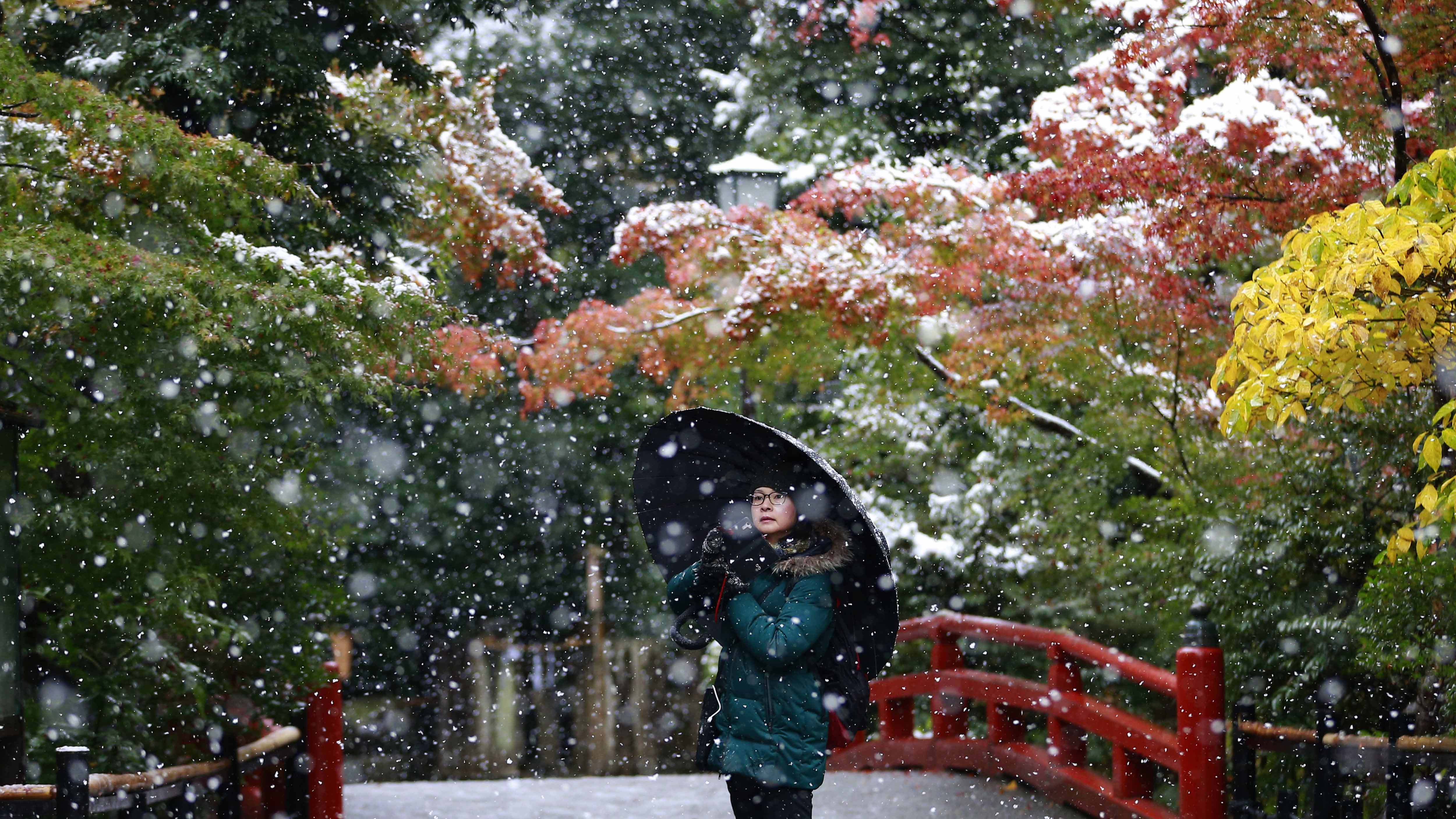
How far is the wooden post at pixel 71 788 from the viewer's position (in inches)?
175

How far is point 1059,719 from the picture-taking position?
782cm

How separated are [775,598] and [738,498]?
46 centimetres

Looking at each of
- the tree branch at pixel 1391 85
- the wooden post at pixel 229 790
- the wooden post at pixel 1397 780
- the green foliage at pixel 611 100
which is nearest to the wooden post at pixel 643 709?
the green foliage at pixel 611 100

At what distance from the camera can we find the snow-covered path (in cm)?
779

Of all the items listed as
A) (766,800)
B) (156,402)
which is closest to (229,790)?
(156,402)

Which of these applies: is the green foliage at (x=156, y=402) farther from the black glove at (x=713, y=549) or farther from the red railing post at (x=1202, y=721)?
the red railing post at (x=1202, y=721)

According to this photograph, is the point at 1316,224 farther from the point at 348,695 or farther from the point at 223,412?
the point at 348,695

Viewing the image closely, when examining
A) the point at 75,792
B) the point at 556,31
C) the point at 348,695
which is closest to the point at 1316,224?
the point at 75,792

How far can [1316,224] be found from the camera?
16.3ft

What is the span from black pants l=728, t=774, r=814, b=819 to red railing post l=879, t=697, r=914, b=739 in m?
5.24

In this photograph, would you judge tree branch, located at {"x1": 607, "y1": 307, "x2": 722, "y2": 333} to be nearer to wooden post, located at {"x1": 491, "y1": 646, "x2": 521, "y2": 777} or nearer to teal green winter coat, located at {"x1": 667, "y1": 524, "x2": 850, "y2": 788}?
teal green winter coat, located at {"x1": 667, "y1": 524, "x2": 850, "y2": 788}

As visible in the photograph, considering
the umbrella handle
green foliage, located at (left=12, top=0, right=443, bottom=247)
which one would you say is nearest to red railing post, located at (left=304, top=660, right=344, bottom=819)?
green foliage, located at (left=12, top=0, right=443, bottom=247)

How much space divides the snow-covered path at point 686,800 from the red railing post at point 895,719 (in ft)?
1.49

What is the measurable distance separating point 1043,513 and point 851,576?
7029 millimetres
